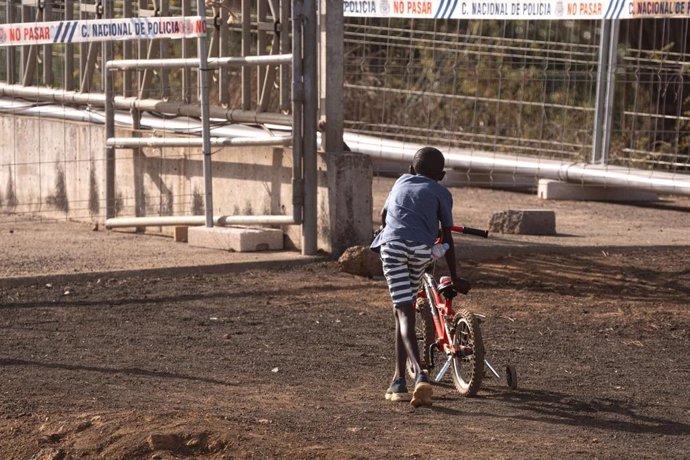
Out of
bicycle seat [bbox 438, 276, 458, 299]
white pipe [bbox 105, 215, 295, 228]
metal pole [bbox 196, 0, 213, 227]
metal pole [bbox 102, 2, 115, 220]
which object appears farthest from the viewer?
metal pole [bbox 102, 2, 115, 220]

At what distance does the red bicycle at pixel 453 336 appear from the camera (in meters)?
7.46

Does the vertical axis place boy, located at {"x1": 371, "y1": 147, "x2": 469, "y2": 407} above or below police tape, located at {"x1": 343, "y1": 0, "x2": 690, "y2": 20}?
below

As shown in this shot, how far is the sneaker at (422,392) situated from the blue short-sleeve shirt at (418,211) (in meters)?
0.74

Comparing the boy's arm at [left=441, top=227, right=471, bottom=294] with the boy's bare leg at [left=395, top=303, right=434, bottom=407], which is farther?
the boy's arm at [left=441, top=227, right=471, bottom=294]

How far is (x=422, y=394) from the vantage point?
7.16 metres

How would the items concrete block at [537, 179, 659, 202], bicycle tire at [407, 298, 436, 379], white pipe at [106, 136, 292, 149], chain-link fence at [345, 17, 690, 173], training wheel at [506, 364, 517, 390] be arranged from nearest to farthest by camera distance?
training wheel at [506, 364, 517, 390] < bicycle tire at [407, 298, 436, 379] < white pipe at [106, 136, 292, 149] < concrete block at [537, 179, 659, 202] < chain-link fence at [345, 17, 690, 173]

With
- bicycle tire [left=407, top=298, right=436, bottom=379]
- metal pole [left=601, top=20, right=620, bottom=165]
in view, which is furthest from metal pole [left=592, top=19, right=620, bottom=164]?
bicycle tire [left=407, top=298, right=436, bottom=379]

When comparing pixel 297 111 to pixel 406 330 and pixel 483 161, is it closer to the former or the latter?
pixel 406 330

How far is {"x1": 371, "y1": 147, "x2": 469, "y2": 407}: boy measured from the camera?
7449mm

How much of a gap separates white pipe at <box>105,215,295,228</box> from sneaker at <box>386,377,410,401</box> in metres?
5.03

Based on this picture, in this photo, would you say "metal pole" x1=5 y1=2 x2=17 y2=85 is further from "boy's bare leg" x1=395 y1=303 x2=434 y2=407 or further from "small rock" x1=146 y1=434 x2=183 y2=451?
"small rock" x1=146 y1=434 x2=183 y2=451

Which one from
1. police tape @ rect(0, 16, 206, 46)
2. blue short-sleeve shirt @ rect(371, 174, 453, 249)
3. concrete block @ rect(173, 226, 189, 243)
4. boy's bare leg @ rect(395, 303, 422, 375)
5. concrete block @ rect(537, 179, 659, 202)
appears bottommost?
concrete block @ rect(537, 179, 659, 202)

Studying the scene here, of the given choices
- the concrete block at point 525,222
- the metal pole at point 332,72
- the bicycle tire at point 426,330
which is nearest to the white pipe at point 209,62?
the metal pole at point 332,72

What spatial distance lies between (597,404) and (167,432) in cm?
235
